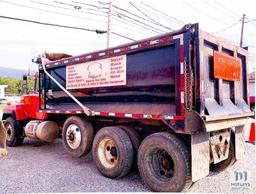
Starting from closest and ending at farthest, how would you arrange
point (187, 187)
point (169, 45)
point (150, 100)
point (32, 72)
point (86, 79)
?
point (187, 187), point (169, 45), point (150, 100), point (86, 79), point (32, 72)

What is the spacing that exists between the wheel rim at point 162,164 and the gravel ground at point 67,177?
14.0 inches

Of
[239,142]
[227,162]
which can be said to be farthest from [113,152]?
[239,142]

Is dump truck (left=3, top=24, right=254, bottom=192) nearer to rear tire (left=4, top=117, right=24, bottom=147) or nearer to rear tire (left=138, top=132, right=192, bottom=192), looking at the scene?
rear tire (left=138, top=132, right=192, bottom=192)

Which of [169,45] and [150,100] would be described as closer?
[169,45]

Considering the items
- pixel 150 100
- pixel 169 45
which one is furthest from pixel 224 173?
pixel 169 45

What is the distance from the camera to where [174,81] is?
13.9ft

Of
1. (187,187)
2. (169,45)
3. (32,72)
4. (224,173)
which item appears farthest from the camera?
(32,72)

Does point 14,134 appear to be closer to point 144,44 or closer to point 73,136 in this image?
point 73,136

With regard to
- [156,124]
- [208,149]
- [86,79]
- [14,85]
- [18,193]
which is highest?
[14,85]

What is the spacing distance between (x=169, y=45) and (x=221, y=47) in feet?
3.15

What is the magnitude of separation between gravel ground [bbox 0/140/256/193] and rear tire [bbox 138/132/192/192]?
1.01 ft

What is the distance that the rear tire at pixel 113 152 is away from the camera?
4707 mm

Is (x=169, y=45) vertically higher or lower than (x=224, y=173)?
higher

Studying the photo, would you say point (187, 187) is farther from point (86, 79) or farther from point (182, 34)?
point (86, 79)
